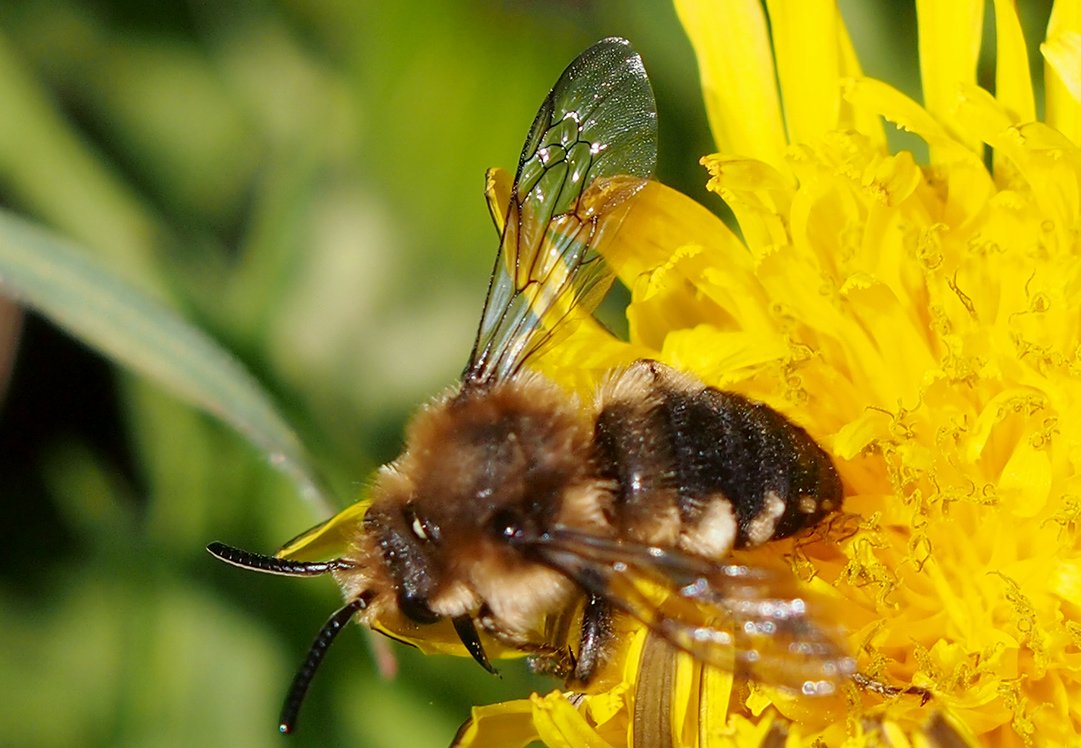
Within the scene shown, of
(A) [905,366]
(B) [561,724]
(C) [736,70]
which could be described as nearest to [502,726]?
(B) [561,724]

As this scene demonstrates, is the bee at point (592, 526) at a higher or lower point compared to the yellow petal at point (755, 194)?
lower

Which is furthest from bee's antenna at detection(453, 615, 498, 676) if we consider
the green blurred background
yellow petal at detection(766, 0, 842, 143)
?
yellow petal at detection(766, 0, 842, 143)

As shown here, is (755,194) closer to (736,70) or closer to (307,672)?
(736,70)

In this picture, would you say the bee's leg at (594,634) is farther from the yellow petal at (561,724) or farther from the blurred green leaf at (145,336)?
the blurred green leaf at (145,336)

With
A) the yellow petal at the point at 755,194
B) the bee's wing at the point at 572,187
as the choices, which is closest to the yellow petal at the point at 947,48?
the yellow petal at the point at 755,194

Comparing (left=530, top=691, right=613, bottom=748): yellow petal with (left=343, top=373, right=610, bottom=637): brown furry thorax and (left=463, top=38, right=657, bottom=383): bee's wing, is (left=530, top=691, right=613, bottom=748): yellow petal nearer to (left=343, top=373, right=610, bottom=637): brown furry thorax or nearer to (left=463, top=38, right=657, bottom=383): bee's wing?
(left=343, top=373, right=610, bottom=637): brown furry thorax

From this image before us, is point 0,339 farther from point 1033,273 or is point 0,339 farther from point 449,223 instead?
point 1033,273
